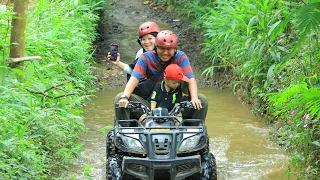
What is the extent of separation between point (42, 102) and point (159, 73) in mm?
1553

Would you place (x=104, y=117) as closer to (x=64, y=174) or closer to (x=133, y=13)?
(x=64, y=174)

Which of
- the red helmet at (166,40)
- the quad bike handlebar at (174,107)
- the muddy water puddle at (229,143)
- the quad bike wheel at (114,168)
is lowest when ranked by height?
the muddy water puddle at (229,143)

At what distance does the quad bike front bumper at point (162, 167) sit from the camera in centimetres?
514

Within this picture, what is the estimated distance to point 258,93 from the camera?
366 inches

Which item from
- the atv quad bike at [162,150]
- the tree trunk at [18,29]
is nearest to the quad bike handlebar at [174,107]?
the atv quad bike at [162,150]

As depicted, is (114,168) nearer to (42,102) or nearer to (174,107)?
(174,107)

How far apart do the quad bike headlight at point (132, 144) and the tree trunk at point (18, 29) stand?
215 centimetres

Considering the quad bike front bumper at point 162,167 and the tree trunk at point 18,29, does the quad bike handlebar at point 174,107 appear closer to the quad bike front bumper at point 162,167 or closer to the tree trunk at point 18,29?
the quad bike front bumper at point 162,167

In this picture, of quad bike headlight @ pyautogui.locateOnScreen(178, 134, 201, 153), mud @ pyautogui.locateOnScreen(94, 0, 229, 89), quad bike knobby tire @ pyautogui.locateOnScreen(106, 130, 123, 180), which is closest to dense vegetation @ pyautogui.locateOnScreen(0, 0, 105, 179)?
quad bike knobby tire @ pyautogui.locateOnScreen(106, 130, 123, 180)

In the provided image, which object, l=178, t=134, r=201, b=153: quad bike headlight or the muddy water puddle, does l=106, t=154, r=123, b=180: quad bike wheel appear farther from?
l=178, t=134, r=201, b=153: quad bike headlight

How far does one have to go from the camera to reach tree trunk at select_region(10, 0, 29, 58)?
6.60 meters

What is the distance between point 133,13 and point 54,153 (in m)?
12.0

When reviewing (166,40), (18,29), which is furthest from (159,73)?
(18,29)

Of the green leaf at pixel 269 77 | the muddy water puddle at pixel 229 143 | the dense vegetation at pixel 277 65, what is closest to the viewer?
the dense vegetation at pixel 277 65
